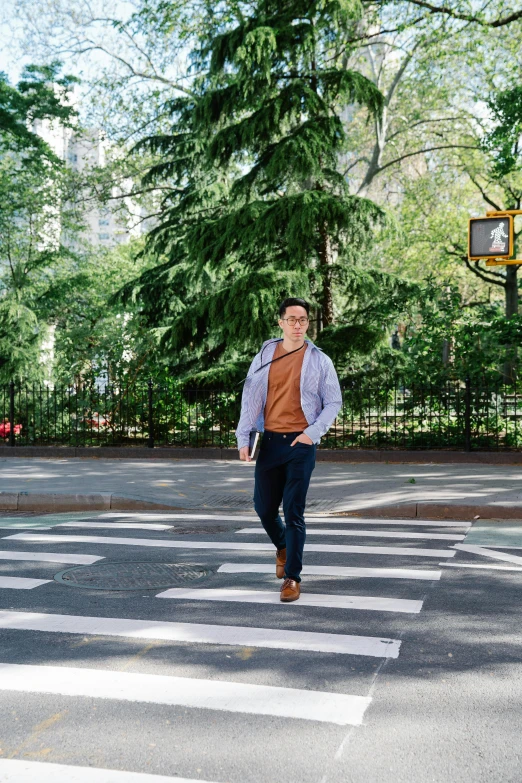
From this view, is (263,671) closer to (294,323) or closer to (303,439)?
(303,439)

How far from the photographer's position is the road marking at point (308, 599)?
18.5 feet

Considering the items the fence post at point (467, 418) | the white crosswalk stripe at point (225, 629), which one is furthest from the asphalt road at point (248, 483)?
the white crosswalk stripe at point (225, 629)

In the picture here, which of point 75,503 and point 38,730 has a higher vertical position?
point 75,503

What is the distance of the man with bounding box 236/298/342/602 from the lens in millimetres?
5777

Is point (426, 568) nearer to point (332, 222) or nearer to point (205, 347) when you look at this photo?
point (332, 222)

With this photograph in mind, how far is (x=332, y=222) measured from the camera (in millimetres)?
15906

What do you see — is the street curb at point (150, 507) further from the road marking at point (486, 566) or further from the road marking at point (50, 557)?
the road marking at point (50, 557)

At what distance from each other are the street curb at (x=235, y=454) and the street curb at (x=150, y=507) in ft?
13.9

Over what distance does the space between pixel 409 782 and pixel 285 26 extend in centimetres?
1575

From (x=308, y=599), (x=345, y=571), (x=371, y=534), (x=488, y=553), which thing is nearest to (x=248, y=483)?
(x=371, y=534)

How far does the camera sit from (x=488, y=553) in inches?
295

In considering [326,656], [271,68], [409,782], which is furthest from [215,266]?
[409,782]

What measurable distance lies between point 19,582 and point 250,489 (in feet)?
17.8

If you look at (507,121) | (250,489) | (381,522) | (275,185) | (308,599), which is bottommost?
(308,599)
